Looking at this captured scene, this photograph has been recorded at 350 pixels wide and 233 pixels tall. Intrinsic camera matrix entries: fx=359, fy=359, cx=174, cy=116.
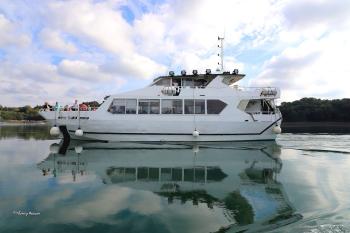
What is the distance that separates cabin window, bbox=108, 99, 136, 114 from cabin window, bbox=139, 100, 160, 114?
1.48ft

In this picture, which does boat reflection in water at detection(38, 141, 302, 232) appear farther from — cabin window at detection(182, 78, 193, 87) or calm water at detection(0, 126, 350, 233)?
cabin window at detection(182, 78, 193, 87)

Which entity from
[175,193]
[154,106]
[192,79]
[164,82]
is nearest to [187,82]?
[192,79]

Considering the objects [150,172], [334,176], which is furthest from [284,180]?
[150,172]

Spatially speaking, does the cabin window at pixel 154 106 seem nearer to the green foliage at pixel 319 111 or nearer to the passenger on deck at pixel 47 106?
the passenger on deck at pixel 47 106

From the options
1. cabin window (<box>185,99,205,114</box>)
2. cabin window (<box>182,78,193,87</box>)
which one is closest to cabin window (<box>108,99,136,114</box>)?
cabin window (<box>185,99,205,114</box>)

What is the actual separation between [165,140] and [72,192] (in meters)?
12.8

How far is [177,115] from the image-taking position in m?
21.6

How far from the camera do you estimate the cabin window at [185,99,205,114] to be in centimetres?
2180

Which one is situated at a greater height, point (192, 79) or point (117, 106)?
point (192, 79)

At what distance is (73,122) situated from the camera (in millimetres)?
21406

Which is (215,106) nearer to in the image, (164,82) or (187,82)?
(187,82)

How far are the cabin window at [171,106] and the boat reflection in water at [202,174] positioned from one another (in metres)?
2.43

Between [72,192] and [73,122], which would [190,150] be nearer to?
[73,122]

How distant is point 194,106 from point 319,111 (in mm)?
45474
